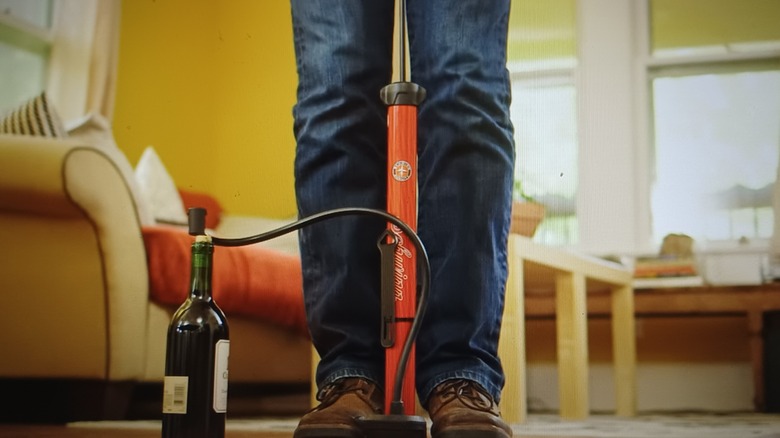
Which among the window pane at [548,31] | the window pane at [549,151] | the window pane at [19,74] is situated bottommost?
the window pane at [549,151]

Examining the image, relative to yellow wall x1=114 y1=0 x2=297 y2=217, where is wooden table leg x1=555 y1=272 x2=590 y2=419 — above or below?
below

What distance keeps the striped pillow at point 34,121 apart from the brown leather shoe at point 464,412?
114 cm

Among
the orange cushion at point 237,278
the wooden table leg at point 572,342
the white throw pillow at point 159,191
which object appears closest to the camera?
the orange cushion at point 237,278

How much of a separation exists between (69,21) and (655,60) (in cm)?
195

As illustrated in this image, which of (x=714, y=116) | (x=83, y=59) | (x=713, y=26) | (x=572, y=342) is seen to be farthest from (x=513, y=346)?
(x=83, y=59)

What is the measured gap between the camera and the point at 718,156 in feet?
8.54

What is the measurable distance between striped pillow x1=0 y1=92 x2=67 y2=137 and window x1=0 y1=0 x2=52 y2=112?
0.96 meters

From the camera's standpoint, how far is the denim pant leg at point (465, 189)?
820 mm

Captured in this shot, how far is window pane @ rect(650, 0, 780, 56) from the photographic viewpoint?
2.53 meters

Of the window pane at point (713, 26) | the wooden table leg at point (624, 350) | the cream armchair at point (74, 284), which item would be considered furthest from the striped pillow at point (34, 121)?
the window pane at point (713, 26)

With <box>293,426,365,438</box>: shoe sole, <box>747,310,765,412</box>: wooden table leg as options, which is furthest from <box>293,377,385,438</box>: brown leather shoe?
<box>747,310,765,412</box>: wooden table leg

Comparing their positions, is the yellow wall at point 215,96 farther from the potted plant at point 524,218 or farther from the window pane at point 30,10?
the potted plant at point 524,218

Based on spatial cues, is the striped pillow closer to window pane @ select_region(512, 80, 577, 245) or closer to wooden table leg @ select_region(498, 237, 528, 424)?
wooden table leg @ select_region(498, 237, 528, 424)

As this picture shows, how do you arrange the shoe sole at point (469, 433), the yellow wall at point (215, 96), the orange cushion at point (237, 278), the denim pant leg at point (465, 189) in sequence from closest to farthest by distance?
the shoe sole at point (469, 433), the denim pant leg at point (465, 189), the orange cushion at point (237, 278), the yellow wall at point (215, 96)
